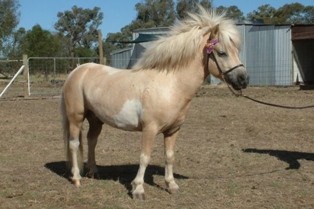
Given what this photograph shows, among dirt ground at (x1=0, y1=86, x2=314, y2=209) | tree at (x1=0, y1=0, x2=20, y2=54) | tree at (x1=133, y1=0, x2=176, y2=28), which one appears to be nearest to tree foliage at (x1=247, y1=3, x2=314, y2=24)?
tree at (x1=133, y1=0, x2=176, y2=28)

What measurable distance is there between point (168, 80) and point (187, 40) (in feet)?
1.71

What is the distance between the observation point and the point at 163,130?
17.1 ft

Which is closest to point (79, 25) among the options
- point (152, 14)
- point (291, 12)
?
point (152, 14)

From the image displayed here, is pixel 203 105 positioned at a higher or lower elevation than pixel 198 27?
lower

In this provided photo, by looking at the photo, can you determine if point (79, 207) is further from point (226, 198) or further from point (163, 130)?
point (226, 198)

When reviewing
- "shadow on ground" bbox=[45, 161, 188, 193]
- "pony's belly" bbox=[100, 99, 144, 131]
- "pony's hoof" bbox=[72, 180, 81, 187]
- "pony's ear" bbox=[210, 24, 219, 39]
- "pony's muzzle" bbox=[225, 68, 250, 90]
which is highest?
"pony's ear" bbox=[210, 24, 219, 39]

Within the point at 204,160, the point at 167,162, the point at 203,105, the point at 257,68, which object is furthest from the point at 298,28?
the point at 167,162

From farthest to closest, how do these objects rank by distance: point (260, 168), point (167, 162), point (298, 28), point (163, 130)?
point (298, 28), point (260, 168), point (167, 162), point (163, 130)

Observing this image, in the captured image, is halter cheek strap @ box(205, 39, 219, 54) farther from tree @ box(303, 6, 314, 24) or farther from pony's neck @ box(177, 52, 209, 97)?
tree @ box(303, 6, 314, 24)

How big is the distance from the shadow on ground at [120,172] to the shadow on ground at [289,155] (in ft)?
6.11

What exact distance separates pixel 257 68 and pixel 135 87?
22425 mm

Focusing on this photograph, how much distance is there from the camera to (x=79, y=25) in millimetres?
73875

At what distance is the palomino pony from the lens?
5.05 meters

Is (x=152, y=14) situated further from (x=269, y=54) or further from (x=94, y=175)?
(x=94, y=175)
